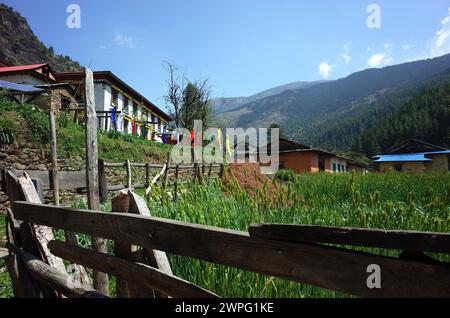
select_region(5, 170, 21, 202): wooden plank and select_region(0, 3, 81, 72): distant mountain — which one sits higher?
select_region(0, 3, 81, 72): distant mountain

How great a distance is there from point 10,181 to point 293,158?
30.0 meters

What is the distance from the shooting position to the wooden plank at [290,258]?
2.88 feet

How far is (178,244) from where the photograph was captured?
138 centimetres

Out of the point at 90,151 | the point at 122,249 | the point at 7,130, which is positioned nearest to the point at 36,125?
the point at 7,130

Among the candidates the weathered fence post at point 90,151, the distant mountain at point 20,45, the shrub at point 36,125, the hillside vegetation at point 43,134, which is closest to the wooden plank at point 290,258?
the weathered fence post at point 90,151

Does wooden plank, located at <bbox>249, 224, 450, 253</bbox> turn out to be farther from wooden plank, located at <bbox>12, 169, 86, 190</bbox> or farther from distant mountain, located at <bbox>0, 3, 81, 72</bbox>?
distant mountain, located at <bbox>0, 3, 81, 72</bbox>

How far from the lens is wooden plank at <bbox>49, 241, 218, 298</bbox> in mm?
1456

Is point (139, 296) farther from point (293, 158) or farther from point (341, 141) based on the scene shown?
point (341, 141)

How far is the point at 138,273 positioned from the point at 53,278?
0.91 meters

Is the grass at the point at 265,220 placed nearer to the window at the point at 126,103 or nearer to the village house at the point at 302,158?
the window at the point at 126,103

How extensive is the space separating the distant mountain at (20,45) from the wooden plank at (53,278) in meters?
60.7

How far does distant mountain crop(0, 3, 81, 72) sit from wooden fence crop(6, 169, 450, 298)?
61.3 m

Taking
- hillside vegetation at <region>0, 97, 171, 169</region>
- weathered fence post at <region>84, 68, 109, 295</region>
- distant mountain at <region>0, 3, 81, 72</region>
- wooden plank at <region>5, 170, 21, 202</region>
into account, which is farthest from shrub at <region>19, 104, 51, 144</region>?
distant mountain at <region>0, 3, 81, 72</region>

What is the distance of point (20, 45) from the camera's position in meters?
57.9
